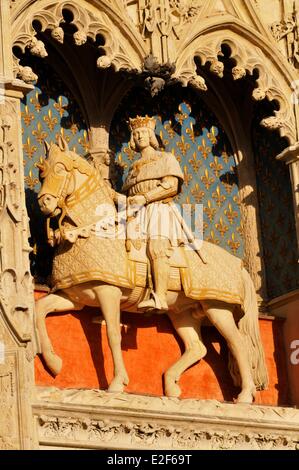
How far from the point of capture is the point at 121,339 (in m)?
15.6

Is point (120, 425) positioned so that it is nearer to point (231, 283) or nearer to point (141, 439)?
point (141, 439)

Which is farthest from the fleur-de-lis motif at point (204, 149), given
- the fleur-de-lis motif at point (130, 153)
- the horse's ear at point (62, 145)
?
the horse's ear at point (62, 145)

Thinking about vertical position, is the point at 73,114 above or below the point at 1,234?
above

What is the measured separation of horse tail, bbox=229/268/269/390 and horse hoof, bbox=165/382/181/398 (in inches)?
24.3

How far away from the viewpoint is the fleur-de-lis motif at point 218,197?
17047 millimetres

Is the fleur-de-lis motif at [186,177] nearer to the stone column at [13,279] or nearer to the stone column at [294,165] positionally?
the stone column at [294,165]

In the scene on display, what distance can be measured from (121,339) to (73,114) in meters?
2.16


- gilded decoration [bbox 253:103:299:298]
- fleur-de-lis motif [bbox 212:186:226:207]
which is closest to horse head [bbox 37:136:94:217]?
fleur-de-lis motif [bbox 212:186:226:207]

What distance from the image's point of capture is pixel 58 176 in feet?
50.2

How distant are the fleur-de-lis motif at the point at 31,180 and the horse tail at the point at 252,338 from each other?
1897 mm

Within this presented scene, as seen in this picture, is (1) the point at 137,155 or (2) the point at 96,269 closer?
(2) the point at 96,269

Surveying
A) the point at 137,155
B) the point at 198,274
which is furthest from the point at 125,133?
the point at 198,274

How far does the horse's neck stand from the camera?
1526 centimetres

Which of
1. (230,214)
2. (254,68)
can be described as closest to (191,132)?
(230,214)
